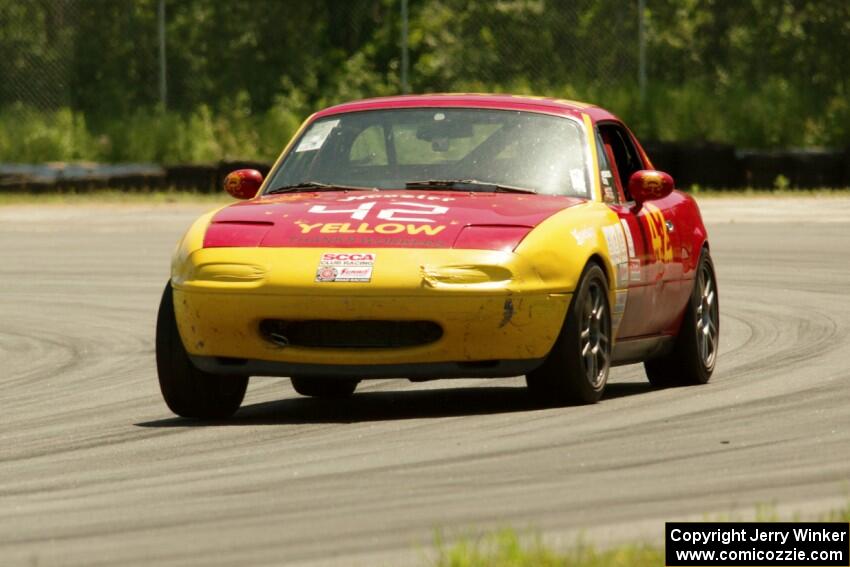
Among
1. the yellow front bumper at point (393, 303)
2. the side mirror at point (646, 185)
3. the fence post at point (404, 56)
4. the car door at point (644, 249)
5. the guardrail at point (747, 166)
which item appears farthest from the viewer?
the fence post at point (404, 56)

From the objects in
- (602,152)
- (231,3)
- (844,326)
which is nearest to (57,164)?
(231,3)

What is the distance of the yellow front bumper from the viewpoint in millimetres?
8656

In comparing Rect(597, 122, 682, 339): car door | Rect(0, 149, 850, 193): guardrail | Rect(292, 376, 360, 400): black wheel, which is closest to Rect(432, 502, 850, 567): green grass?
Rect(597, 122, 682, 339): car door

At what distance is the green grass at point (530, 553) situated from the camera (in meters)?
5.42

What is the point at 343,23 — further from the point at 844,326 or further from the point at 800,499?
the point at 800,499

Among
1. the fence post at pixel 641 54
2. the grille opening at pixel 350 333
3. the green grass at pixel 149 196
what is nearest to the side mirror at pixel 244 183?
the grille opening at pixel 350 333

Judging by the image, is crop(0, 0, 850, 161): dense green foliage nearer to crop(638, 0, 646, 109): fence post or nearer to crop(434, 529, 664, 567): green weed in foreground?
crop(638, 0, 646, 109): fence post

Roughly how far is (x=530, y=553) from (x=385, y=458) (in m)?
2.18

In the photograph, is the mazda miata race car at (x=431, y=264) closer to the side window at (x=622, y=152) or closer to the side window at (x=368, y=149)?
the side window at (x=368, y=149)

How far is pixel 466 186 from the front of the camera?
972cm

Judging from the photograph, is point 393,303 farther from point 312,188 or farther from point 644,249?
point 644,249

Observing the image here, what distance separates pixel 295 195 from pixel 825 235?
14.0 meters

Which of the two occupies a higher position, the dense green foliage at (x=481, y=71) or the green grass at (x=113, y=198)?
the dense green foliage at (x=481, y=71)

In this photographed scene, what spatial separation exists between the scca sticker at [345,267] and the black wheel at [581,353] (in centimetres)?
87
